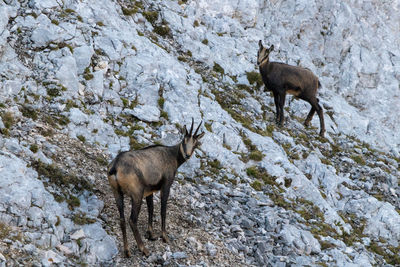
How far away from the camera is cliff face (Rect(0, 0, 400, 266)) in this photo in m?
11.0

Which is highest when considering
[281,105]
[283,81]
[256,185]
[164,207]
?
[283,81]

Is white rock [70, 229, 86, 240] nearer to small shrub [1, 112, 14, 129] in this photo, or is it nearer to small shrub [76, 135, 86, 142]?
small shrub [1, 112, 14, 129]

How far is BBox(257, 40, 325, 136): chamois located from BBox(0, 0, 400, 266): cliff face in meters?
1.03

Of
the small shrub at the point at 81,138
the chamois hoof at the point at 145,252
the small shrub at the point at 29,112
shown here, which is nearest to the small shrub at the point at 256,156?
the small shrub at the point at 81,138

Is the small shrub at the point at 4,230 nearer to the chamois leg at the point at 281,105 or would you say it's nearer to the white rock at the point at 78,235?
the white rock at the point at 78,235

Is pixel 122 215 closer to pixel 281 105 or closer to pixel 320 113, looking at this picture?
pixel 281 105

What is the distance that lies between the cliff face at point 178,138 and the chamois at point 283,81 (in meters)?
1.03

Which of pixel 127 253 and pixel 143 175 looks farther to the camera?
pixel 143 175

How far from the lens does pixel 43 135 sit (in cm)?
1290

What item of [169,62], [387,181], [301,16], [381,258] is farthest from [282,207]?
[301,16]

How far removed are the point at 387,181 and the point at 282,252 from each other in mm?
8783

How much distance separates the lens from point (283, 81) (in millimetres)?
20469

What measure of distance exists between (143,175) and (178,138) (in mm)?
5769

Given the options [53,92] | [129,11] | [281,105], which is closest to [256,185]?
[281,105]
